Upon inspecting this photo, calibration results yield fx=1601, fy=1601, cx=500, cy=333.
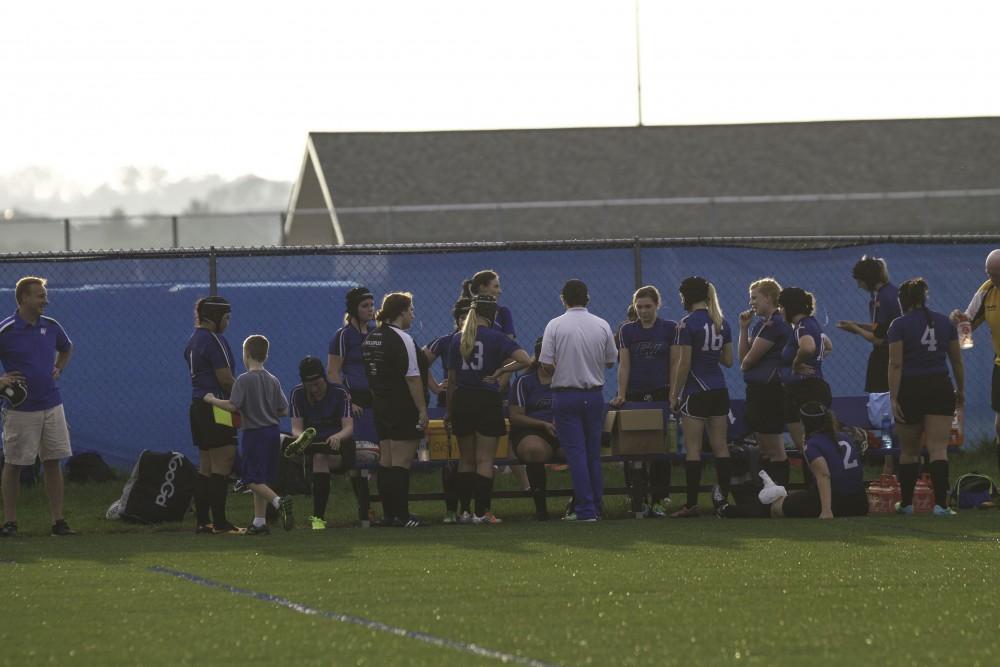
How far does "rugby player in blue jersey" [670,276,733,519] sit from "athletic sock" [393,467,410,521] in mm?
2230

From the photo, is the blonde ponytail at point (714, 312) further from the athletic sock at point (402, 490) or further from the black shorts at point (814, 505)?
the athletic sock at point (402, 490)

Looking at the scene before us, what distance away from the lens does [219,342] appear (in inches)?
483

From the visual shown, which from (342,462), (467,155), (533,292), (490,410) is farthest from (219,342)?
(467,155)

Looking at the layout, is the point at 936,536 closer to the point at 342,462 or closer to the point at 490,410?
the point at 490,410

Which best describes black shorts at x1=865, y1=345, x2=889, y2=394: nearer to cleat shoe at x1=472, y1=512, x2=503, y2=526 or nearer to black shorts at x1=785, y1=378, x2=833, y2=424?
black shorts at x1=785, y1=378, x2=833, y2=424

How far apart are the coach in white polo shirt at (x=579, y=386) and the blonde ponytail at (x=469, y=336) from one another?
1.99 ft

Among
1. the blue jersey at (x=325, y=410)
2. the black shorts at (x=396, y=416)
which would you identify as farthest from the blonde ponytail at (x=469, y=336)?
the blue jersey at (x=325, y=410)

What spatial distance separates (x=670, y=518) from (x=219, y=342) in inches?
153

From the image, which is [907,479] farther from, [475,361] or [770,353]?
[475,361]

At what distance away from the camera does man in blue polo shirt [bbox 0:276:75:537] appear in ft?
40.2

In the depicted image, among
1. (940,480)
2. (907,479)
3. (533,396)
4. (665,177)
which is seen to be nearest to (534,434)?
(533,396)

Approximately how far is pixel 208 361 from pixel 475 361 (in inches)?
80.3

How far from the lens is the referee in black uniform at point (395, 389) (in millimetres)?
12273

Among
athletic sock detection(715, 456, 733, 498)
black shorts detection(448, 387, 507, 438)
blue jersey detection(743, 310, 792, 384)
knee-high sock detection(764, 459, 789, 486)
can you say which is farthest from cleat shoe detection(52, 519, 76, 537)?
knee-high sock detection(764, 459, 789, 486)
